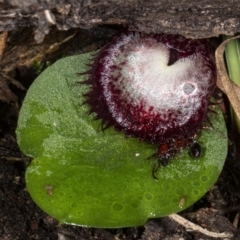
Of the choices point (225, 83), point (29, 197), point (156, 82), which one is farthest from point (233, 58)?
point (29, 197)

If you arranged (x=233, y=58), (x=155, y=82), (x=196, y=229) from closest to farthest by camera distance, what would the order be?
→ (x=155, y=82)
(x=196, y=229)
(x=233, y=58)

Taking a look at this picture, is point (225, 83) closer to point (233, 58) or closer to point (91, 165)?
point (233, 58)

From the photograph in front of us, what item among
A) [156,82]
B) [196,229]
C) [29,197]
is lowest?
[196,229]

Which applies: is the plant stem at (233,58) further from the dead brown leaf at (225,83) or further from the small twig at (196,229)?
the small twig at (196,229)

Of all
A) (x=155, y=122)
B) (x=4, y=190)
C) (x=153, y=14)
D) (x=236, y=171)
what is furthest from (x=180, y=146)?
(x=4, y=190)

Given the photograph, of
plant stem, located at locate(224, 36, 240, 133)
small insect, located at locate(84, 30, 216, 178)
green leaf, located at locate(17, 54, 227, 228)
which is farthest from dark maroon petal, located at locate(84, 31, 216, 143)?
plant stem, located at locate(224, 36, 240, 133)

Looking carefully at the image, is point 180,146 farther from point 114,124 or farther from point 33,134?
point 33,134
